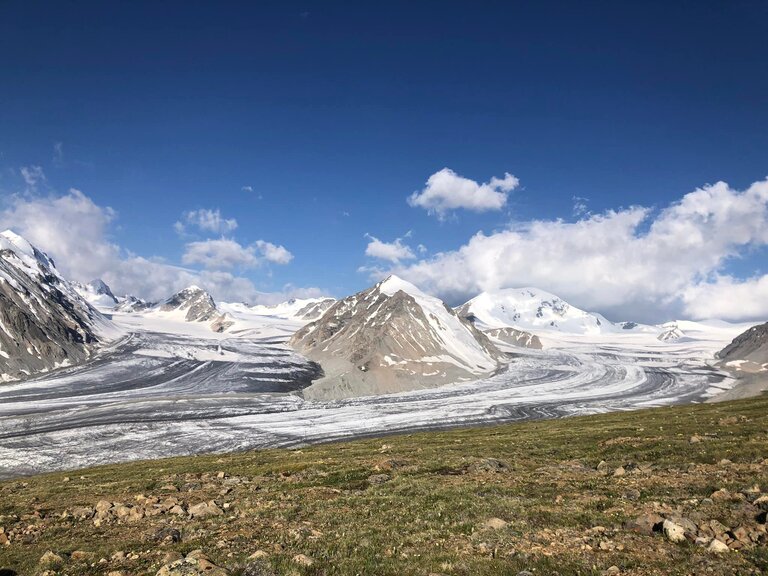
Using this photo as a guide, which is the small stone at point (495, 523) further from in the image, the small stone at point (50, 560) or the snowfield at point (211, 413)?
the snowfield at point (211, 413)

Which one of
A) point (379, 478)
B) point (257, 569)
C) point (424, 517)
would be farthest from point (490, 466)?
point (257, 569)

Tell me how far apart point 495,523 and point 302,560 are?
27.8ft

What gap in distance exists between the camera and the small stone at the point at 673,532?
1720 centimetres

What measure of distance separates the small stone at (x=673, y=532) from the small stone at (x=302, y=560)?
43.9 ft

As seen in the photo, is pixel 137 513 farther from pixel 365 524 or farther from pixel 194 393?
pixel 194 393

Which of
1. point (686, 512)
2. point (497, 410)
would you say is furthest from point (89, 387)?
point (686, 512)

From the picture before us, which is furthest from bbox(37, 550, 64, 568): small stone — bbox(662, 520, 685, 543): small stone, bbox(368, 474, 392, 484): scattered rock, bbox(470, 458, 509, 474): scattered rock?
bbox(470, 458, 509, 474): scattered rock

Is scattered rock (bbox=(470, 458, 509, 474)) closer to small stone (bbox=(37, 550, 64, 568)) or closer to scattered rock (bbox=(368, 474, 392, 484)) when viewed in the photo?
scattered rock (bbox=(368, 474, 392, 484))

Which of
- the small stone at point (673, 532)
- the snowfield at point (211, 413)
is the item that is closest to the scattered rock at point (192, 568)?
the small stone at point (673, 532)

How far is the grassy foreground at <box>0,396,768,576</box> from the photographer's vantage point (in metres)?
16.9

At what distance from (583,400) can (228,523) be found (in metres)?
169

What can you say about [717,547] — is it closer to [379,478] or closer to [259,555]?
[259,555]

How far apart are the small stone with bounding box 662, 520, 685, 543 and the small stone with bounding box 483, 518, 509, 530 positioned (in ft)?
20.0

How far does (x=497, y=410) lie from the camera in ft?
476
